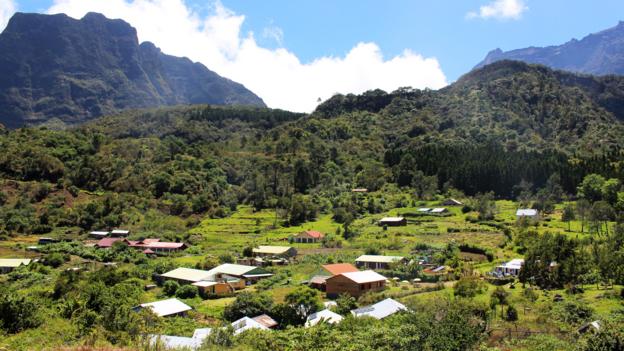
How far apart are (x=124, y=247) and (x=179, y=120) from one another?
3065 inches

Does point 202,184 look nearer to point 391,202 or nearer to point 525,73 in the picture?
point 391,202

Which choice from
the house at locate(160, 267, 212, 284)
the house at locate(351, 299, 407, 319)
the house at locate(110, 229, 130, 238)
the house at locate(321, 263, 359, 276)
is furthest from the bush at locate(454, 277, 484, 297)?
the house at locate(110, 229, 130, 238)

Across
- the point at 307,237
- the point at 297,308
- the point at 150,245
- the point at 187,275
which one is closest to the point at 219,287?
the point at 187,275

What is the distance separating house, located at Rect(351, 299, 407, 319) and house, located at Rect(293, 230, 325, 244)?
2958 cm

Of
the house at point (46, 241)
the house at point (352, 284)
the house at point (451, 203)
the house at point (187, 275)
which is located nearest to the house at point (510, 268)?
the house at point (352, 284)

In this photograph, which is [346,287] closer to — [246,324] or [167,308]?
[246,324]

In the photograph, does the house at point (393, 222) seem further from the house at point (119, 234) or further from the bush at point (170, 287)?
the house at point (119, 234)

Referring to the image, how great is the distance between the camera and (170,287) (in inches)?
1378

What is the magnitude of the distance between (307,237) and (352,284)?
23639mm

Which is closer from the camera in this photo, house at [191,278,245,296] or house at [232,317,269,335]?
house at [232,317,269,335]

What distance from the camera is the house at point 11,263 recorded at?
141 feet

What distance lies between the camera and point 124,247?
Result: 52.8 m

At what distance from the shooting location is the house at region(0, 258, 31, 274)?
141 feet

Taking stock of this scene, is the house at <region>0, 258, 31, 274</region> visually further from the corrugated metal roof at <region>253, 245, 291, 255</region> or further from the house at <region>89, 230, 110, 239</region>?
the corrugated metal roof at <region>253, 245, 291, 255</region>
